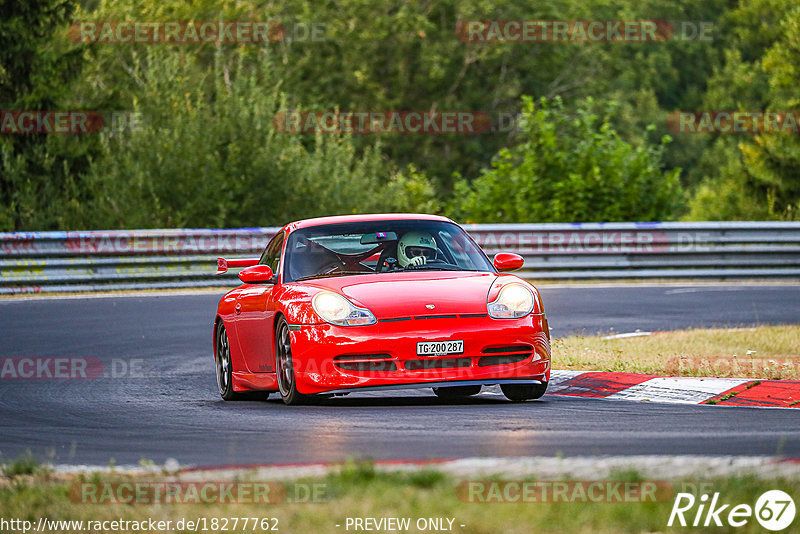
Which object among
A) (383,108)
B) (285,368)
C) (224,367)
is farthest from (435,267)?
(383,108)

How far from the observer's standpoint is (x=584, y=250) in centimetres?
2502

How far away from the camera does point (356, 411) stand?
9711 millimetres

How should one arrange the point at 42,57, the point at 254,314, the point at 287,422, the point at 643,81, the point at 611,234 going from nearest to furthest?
the point at 287,422, the point at 254,314, the point at 611,234, the point at 42,57, the point at 643,81

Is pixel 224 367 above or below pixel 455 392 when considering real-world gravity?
above

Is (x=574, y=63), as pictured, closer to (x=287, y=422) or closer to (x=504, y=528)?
(x=287, y=422)

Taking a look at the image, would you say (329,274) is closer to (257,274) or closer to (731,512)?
(257,274)

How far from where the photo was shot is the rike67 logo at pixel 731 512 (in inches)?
203

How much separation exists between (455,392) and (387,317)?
1.82 metres

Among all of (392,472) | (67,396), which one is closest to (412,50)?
(67,396)

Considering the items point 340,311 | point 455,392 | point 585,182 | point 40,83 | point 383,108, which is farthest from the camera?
point 383,108

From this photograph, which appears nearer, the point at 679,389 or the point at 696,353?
the point at 679,389

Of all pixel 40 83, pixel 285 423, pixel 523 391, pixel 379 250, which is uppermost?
pixel 40 83

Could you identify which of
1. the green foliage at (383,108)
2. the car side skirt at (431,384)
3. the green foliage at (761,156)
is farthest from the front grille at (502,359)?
the green foliage at (761,156)

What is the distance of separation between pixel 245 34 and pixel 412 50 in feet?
24.1
